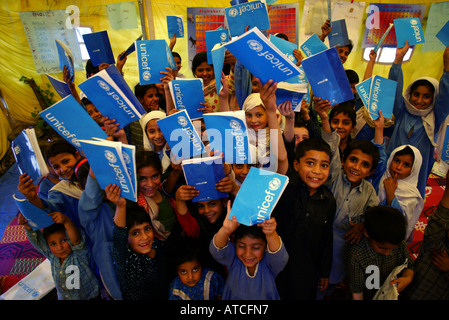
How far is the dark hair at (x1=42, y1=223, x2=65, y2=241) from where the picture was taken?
5.88 feet

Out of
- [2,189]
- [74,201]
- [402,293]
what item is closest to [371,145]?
[402,293]

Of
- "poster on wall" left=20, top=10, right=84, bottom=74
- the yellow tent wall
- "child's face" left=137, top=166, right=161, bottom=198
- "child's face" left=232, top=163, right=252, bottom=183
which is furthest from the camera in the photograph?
"poster on wall" left=20, top=10, right=84, bottom=74

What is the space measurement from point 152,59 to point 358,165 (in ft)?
5.58

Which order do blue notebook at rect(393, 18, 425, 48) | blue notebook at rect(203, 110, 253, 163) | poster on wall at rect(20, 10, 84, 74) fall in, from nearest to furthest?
blue notebook at rect(203, 110, 253, 163), blue notebook at rect(393, 18, 425, 48), poster on wall at rect(20, 10, 84, 74)

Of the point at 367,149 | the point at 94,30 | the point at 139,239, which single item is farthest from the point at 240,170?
the point at 94,30

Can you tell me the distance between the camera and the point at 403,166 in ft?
7.20

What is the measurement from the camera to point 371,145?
2.00 m

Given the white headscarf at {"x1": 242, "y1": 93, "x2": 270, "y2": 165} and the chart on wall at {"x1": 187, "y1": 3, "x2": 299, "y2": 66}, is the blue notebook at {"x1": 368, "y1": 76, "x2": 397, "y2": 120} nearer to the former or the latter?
the white headscarf at {"x1": 242, "y1": 93, "x2": 270, "y2": 165}

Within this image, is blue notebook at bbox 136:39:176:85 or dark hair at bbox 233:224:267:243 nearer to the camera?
dark hair at bbox 233:224:267:243

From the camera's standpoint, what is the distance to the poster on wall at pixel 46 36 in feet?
16.6

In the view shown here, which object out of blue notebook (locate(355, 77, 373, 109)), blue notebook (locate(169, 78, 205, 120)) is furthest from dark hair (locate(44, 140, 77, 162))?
blue notebook (locate(355, 77, 373, 109))

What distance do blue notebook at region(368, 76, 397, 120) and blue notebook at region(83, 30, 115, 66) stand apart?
2328 millimetres

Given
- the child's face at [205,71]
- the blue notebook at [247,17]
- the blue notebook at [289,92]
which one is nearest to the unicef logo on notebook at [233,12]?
the blue notebook at [247,17]

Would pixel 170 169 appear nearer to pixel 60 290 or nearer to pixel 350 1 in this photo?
pixel 60 290
